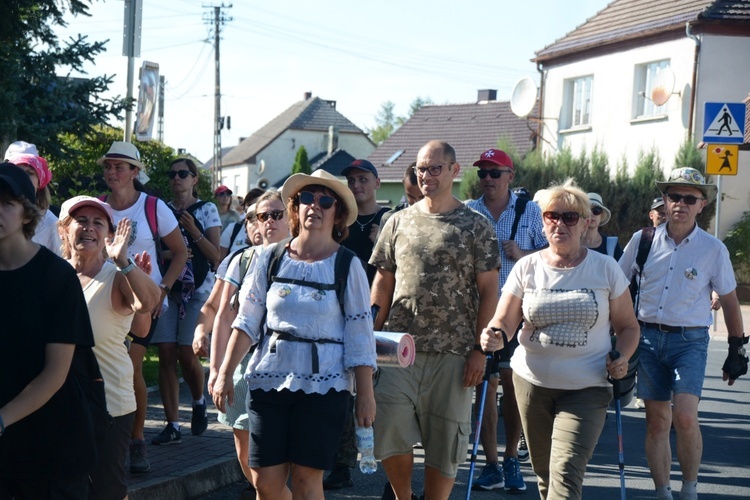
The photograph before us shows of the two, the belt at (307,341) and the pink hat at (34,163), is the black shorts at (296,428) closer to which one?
the belt at (307,341)

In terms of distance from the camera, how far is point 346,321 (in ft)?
17.0

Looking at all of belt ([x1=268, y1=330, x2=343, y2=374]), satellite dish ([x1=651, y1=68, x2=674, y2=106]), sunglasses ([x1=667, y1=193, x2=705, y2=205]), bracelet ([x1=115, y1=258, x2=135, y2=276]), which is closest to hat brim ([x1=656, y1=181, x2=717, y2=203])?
sunglasses ([x1=667, y1=193, x2=705, y2=205])

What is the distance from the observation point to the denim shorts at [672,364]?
7.03m

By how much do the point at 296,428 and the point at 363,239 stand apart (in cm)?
334

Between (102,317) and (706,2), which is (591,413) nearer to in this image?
(102,317)

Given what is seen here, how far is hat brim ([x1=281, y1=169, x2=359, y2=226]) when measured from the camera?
211 inches

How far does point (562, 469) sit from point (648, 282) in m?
2.19

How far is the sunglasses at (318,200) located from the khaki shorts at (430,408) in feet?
4.41

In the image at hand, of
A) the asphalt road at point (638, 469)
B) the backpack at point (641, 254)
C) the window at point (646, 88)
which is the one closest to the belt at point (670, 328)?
the backpack at point (641, 254)

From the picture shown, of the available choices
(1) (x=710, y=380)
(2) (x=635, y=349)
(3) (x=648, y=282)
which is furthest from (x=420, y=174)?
(1) (x=710, y=380)

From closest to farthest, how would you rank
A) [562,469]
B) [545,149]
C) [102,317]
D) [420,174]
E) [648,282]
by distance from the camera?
[102,317] → [562,469] → [420,174] → [648,282] → [545,149]

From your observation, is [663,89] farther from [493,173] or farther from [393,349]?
[393,349]

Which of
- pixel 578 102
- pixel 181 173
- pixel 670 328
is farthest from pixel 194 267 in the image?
pixel 578 102

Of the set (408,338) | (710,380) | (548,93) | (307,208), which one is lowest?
(710,380)
